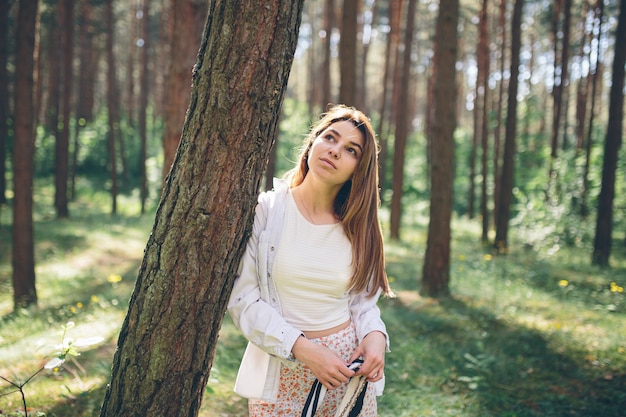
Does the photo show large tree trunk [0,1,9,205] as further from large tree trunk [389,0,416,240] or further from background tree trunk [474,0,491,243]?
background tree trunk [474,0,491,243]

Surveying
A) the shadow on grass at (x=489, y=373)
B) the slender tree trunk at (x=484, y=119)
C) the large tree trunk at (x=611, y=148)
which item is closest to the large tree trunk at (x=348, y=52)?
the shadow on grass at (x=489, y=373)

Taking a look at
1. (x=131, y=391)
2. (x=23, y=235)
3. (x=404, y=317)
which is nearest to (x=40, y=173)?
(x=23, y=235)

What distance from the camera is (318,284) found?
2330 mm

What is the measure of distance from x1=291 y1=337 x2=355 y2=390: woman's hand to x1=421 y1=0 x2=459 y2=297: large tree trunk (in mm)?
6115

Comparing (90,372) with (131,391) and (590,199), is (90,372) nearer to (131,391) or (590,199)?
(131,391)

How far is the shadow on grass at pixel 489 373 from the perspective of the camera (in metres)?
4.51

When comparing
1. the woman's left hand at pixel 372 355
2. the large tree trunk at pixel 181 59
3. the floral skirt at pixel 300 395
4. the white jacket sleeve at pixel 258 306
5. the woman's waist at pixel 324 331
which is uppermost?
the large tree trunk at pixel 181 59

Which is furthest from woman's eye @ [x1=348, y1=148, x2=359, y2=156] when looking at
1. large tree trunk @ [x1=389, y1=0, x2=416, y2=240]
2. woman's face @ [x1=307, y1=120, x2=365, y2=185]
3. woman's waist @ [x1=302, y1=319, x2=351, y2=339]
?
large tree trunk @ [x1=389, y1=0, x2=416, y2=240]

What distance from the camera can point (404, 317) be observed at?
6.90m

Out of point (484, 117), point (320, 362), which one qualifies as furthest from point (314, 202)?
point (484, 117)

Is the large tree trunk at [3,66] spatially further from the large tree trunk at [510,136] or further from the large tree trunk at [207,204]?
the large tree trunk at [207,204]

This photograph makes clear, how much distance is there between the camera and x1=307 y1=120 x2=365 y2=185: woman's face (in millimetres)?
2428

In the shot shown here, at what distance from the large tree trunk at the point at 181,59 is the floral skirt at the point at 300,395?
433 cm

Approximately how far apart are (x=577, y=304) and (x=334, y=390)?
6791 millimetres
